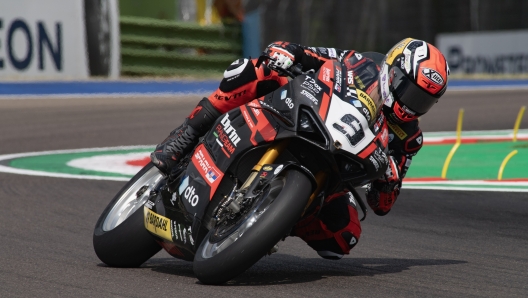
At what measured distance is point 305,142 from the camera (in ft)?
13.3

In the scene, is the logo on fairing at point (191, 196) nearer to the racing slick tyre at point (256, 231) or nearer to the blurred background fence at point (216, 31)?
the racing slick tyre at point (256, 231)

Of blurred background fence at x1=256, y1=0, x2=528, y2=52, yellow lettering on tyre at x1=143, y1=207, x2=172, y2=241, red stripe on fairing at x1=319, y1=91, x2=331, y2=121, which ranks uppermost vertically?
red stripe on fairing at x1=319, y1=91, x2=331, y2=121

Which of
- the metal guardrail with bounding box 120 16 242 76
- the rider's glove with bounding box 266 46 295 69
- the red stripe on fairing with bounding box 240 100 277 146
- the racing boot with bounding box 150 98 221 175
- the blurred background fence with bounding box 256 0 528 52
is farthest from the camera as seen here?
the blurred background fence with bounding box 256 0 528 52

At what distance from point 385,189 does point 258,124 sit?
81 centimetres

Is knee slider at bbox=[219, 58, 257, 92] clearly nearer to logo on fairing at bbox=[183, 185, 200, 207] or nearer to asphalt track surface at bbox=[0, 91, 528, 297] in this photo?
logo on fairing at bbox=[183, 185, 200, 207]

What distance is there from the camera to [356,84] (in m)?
4.24

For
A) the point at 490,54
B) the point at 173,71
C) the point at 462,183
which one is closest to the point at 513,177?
the point at 462,183

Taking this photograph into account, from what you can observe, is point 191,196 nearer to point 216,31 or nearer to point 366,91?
point 366,91

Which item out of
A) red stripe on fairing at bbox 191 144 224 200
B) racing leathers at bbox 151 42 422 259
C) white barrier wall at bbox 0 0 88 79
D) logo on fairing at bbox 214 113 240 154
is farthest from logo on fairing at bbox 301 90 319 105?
white barrier wall at bbox 0 0 88 79

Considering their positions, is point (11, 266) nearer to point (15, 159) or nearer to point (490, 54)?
point (15, 159)

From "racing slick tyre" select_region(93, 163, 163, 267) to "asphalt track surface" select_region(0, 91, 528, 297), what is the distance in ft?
0.24

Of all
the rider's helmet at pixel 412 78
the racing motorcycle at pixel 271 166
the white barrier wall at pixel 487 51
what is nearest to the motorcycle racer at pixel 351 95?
the rider's helmet at pixel 412 78

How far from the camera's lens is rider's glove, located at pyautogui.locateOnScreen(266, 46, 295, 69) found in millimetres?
4320

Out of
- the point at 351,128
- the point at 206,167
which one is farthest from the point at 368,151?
the point at 206,167
